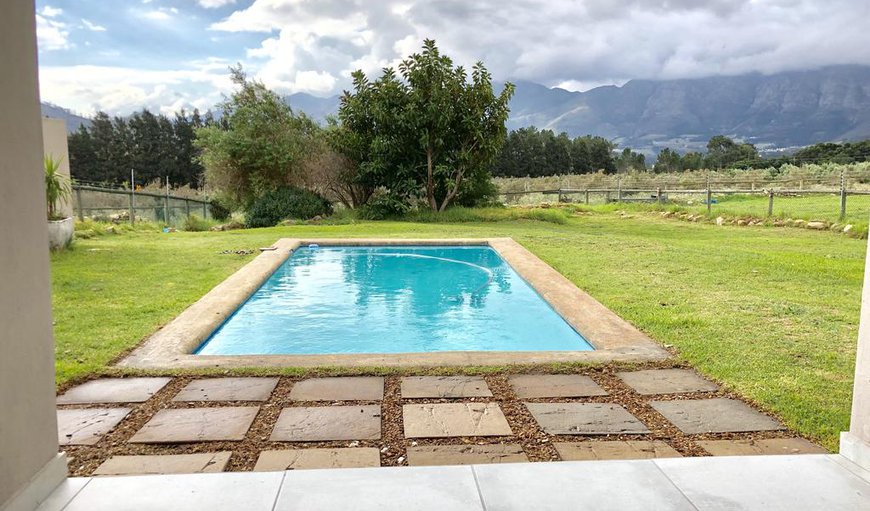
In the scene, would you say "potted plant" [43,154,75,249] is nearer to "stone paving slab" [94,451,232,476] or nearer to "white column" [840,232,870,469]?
"stone paving slab" [94,451,232,476]

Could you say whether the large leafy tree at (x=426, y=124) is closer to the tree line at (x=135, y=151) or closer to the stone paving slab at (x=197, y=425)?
the stone paving slab at (x=197, y=425)

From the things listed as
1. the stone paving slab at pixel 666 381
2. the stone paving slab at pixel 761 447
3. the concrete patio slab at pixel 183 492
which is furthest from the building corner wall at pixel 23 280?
the stone paving slab at pixel 666 381

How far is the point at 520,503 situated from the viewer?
2.00m

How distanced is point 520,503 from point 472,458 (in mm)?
489

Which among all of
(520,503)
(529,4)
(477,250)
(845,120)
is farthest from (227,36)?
(845,120)

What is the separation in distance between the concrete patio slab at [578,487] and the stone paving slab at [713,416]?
0.63 meters

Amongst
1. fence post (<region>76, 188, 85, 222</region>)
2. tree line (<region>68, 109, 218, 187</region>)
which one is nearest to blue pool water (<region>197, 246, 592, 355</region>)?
fence post (<region>76, 188, 85, 222</region>)

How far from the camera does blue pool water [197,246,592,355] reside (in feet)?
17.1

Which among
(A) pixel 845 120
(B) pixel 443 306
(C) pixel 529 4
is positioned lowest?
(B) pixel 443 306

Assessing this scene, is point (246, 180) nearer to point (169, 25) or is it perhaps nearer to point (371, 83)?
point (371, 83)

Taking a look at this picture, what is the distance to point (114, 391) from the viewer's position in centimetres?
326

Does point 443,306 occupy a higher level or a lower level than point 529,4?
lower

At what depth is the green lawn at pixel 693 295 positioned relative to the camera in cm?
348

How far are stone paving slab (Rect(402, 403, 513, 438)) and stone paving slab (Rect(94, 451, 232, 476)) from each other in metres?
0.82
